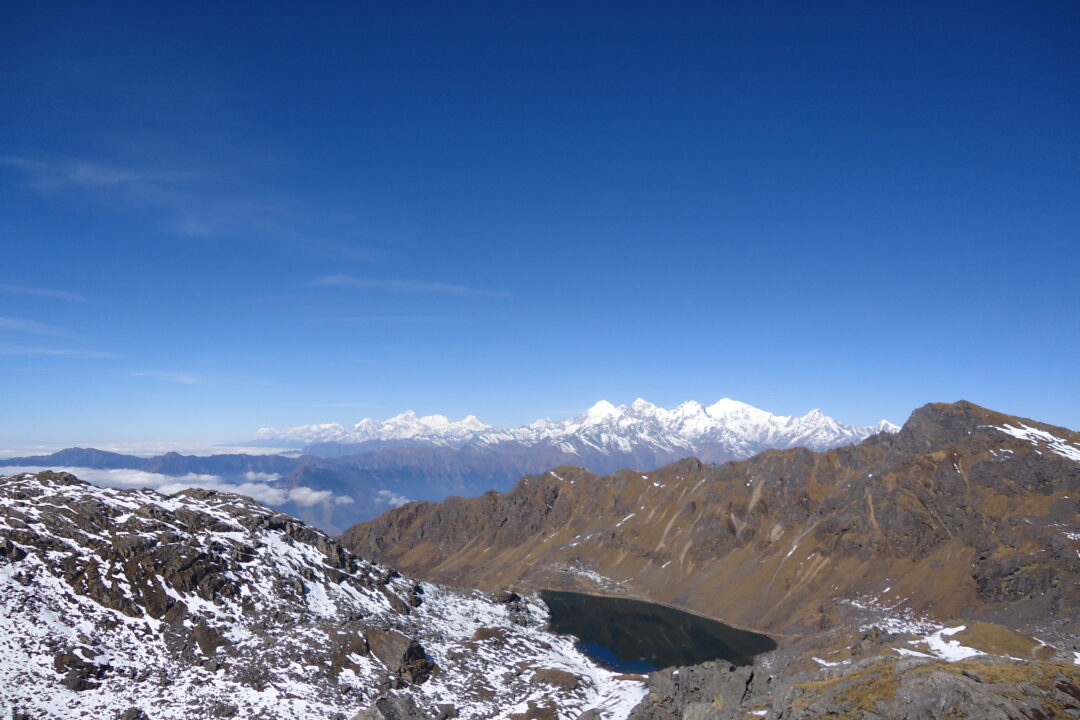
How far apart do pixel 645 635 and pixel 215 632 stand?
10044 centimetres

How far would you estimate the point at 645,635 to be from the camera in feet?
460

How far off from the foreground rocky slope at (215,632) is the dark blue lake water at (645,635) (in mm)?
27259

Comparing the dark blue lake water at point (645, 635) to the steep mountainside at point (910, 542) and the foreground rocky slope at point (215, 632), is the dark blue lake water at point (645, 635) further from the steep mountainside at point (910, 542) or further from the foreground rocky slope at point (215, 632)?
the foreground rocky slope at point (215, 632)

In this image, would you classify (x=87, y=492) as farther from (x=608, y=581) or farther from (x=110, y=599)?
(x=608, y=581)

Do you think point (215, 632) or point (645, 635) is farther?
point (645, 635)

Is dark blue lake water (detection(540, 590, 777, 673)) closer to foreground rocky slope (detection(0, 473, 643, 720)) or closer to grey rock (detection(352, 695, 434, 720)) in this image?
foreground rocky slope (detection(0, 473, 643, 720))

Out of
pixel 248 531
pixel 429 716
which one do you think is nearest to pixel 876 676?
pixel 429 716

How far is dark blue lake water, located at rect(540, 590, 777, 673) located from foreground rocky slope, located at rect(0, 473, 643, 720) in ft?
89.4

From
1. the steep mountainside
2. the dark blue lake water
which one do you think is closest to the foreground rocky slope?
the dark blue lake water

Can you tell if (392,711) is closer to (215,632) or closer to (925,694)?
(215,632)

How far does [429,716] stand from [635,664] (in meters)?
64.2

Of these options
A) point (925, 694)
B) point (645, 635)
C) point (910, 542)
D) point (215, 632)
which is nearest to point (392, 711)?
point (215, 632)

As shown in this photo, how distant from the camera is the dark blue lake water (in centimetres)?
11888

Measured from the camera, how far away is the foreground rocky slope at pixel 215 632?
193 feet
